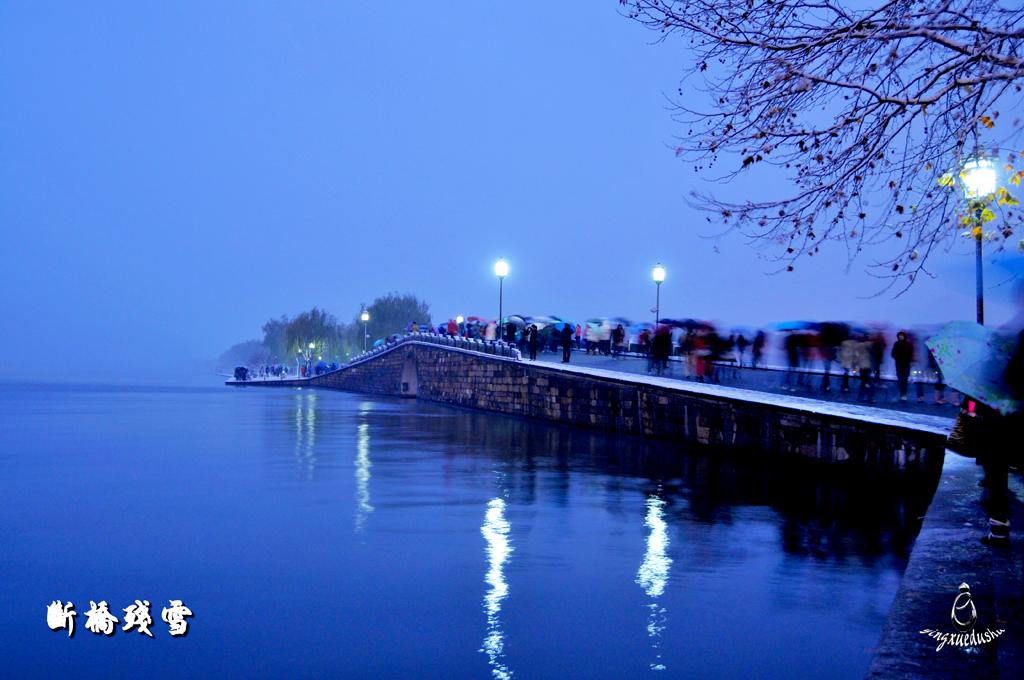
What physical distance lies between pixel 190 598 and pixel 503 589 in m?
2.30

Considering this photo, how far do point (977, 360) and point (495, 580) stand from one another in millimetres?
3931

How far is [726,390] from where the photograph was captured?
2023cm

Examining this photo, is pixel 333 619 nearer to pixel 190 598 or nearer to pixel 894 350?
pixel 190 598

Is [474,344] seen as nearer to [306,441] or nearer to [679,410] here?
[306,441]

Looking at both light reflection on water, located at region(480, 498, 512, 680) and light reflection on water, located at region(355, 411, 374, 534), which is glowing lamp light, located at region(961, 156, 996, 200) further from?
light reflection on water, located at region(355, 411, 374, 534)

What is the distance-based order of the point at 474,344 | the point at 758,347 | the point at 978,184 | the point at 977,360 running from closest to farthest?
the point at 977,360
the point at 978,184
the point at 758,347
the point at 474,344

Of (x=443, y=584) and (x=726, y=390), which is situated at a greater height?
(x=726, y=390)

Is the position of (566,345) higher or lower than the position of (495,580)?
higher

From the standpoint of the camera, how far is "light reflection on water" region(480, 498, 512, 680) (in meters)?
6.13

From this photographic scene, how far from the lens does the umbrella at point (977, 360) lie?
6.72 metres

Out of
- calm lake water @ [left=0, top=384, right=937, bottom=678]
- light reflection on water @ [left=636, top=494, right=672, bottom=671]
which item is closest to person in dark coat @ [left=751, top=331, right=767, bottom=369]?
calm lake water @ [left=0, top=384, right=937, bottom=678]

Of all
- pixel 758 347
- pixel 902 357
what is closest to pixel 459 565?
pixel 902 357

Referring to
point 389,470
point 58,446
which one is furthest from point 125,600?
point 58,446

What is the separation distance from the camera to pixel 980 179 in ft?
42.3
